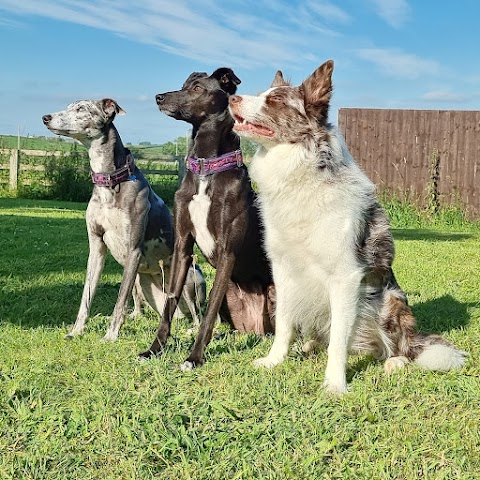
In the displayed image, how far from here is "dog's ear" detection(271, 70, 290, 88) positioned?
157 inches

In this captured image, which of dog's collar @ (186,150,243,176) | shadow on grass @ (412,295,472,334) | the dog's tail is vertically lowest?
shadow on grass @ (412,295,472,334)

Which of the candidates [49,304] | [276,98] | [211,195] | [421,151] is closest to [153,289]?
[49,304]

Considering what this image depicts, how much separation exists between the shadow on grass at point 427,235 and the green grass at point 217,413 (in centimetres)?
709

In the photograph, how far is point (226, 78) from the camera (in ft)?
14.4

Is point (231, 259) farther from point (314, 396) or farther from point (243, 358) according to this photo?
point (314, 396)

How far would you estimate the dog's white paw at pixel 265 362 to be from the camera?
4.02m

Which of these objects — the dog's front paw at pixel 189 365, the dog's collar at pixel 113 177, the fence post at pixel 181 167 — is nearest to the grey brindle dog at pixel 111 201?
the dog's collar at pixel 113 177

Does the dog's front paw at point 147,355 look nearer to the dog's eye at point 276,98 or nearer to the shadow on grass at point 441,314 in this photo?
the dog's eye at point 276,98

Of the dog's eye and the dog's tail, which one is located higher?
the dog's eye

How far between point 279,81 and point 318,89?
1.37 ft

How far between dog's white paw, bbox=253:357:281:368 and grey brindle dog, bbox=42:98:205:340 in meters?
1.15

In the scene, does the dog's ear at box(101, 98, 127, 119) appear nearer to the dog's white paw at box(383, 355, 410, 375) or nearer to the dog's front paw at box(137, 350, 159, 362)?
the dog's front paw at box(137, 350, 159, 362)

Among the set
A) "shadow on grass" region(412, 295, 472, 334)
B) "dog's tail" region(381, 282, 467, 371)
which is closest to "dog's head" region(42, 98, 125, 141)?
"dog's tail" region(381, 282, 467, 371)

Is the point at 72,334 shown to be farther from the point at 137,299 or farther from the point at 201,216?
the point at 201,216
